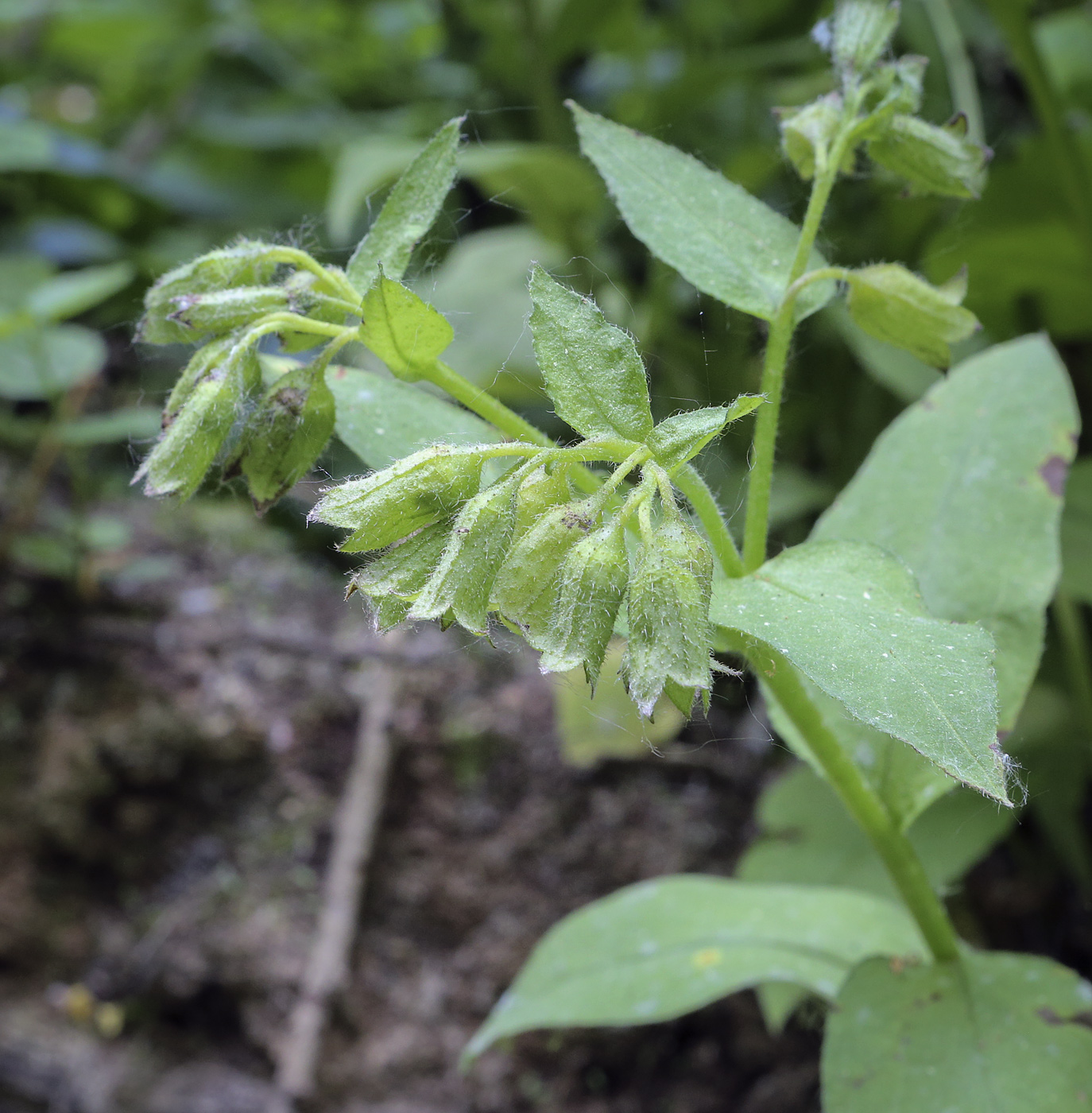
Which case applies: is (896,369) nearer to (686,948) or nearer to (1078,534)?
(1078,534)

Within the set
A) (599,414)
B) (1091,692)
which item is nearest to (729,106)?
(1091,692)

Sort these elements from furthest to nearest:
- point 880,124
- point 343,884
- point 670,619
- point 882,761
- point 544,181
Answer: point 544,181 < point 343,884 < point 882,761 < point 880,124 < point 670,619

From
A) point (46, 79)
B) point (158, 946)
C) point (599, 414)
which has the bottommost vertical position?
point (158, 946)

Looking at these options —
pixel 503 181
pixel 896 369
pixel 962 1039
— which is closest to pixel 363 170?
pixel 503 181

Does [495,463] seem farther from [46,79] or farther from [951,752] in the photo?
[46,79]

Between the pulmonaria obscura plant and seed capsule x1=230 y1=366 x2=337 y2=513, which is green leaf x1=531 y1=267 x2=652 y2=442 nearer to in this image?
the pulmonaria obscura plant

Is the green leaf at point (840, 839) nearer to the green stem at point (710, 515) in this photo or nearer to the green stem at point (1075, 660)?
the green stem at point (1075, 660)
